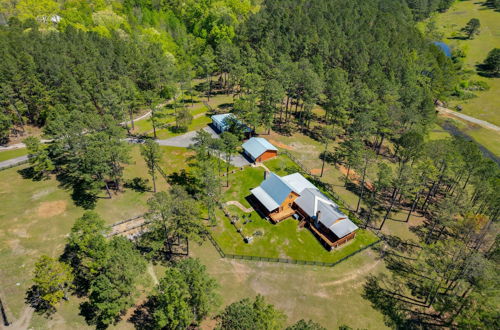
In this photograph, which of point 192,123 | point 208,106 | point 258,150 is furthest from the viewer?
point 208,106

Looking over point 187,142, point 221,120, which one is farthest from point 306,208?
point 221,120

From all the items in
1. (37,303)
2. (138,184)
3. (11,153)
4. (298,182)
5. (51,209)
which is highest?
(298,182)

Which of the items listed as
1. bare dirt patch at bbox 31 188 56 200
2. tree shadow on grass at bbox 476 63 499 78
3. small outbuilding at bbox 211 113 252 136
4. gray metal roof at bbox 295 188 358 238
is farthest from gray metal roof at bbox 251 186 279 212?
tree shadow on grass at bbox 476 63 499 78

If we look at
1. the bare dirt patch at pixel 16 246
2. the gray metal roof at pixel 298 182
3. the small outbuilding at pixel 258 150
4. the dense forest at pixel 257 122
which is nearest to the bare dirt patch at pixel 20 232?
the bare dirt patch at pixel 16 246

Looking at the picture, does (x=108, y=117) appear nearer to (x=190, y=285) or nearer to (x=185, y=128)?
(x=185, y=128)

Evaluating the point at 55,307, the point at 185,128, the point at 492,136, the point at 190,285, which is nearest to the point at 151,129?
the point at 185,128

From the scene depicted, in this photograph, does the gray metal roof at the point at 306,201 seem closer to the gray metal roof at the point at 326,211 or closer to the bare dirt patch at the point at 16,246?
the gray metal roof at the point at 326,211

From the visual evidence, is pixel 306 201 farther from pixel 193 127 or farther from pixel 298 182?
pixel 193 127
